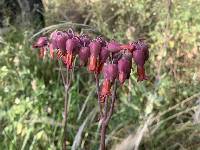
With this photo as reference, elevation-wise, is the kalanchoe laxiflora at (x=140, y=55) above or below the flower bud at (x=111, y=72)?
above

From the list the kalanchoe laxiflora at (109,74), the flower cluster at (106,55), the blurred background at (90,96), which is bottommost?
the blurred background at (90,96)

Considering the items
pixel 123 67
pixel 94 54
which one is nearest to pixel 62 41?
pixel 94 54

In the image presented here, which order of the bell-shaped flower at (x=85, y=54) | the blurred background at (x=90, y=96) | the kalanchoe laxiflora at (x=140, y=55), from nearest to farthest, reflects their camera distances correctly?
the kalanchoe laxiflora at (x=140, y=55), the bell-shaped flower at (x=85, y=54), the blurred background at (x=90, y=96)

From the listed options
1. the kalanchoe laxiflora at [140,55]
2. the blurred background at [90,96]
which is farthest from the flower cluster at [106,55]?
the blurred background at [90,96]

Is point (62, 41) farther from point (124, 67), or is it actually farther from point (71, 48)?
point (124, 67)

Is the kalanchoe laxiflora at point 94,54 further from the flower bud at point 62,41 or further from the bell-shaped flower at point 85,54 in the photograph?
the flower bud at point 62,41
